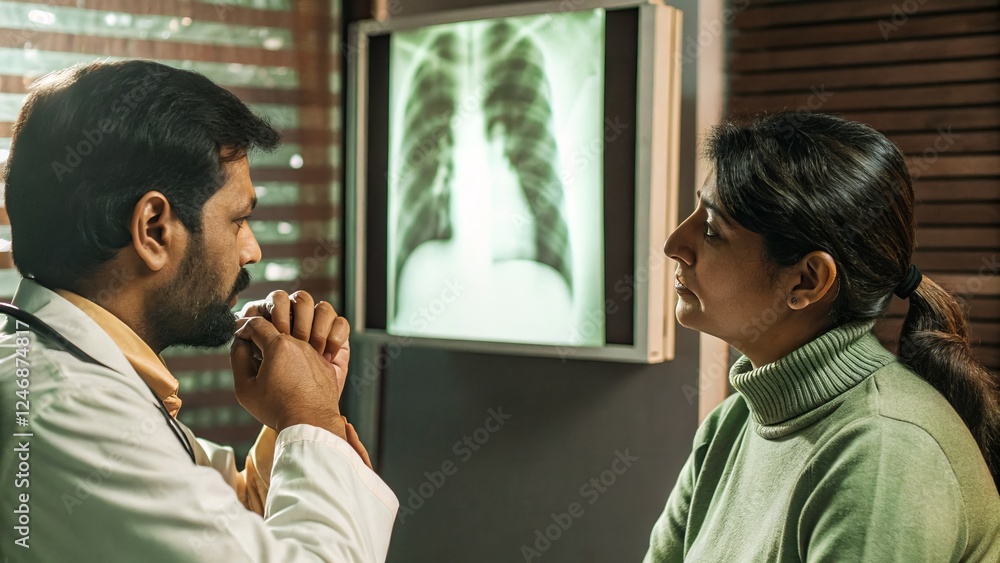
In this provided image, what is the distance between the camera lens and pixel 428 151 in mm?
2580

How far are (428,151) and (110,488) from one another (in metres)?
1.67

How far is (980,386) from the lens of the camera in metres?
1.42

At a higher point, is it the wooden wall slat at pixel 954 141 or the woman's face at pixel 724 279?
the wooden wall slat at pixel 954 141

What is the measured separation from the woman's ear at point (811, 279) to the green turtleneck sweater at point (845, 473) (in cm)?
7

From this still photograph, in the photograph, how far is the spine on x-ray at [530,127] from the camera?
7.81 feet

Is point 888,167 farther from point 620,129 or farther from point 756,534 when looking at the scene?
point 620,129

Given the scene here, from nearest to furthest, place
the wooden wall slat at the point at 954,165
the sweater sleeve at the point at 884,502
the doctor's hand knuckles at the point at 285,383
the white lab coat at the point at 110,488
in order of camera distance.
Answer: the white lab coat at the point at 110,488 < the sweater sleeve at the point at 884,502 < the doctor's hand knuckles at the point at 285,383 < the wooden wall slat at the point at 954,165

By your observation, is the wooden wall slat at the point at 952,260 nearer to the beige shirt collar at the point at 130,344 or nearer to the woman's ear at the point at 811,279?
the woman's ear at the point at 811,279

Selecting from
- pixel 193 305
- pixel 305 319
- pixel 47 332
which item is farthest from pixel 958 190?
pixel 47 332

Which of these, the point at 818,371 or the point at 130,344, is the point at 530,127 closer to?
the point at 818,371

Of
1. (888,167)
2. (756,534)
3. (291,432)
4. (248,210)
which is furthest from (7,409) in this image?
(888,167)

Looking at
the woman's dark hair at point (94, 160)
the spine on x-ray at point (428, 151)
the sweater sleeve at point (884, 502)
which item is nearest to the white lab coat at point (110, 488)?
the woman's dark hair at point (94, 160)

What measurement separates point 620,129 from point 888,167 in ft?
3.10

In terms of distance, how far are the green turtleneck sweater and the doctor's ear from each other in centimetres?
A: 93
